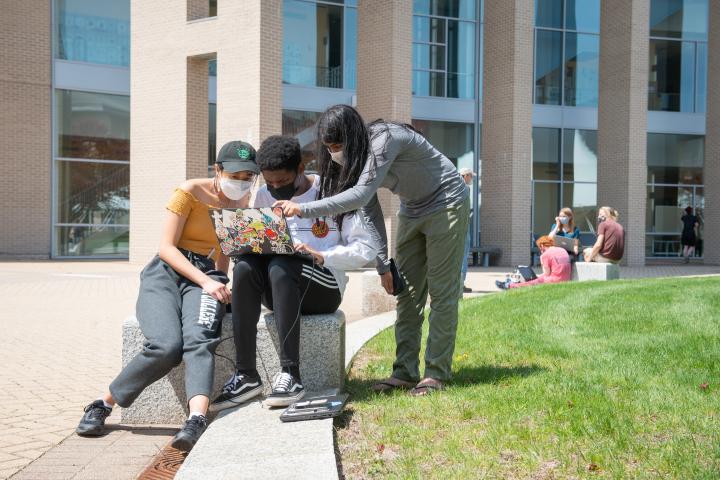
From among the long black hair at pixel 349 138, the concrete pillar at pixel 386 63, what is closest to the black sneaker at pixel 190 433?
the long black hair at pixel 349 138

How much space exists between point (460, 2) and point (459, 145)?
4812mm

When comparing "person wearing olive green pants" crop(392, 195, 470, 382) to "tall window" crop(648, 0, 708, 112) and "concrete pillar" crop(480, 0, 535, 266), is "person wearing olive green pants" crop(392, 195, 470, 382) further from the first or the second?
"tall window" crop(648, 0, 708, 112)

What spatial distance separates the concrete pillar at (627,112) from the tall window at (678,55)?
4421 millimetres

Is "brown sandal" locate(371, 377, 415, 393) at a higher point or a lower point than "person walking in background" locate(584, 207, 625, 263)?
lower

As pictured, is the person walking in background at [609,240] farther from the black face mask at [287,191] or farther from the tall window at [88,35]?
the tall window at [88,35]

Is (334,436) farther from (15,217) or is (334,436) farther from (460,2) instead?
(460,2)

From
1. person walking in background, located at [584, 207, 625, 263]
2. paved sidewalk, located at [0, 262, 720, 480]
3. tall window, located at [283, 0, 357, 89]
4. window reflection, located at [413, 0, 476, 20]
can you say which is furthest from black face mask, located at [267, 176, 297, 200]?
window reflection, located at [413, 0, 476, 20]

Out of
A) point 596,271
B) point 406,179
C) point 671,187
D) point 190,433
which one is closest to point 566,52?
point 671,187

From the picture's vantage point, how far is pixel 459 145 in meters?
25.0

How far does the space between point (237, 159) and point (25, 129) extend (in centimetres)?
2039

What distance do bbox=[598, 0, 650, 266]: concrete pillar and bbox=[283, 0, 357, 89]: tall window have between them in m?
8.07

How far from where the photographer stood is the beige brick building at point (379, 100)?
1845cm

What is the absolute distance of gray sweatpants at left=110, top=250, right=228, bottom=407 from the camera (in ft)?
13.7

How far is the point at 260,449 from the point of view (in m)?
3.39
